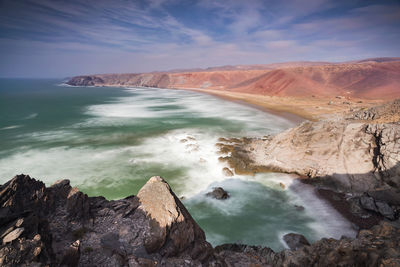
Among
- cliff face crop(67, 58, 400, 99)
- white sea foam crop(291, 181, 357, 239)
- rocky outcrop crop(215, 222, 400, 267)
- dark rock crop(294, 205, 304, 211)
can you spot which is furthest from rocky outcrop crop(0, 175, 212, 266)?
cliff face crop(67, 58, 400, 99)

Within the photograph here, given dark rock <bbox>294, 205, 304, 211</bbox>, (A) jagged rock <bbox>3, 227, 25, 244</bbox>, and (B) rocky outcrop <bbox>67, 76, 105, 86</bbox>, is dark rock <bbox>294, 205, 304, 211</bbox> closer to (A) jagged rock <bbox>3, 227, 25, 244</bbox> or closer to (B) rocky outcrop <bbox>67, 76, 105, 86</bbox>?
(A) jagged rock <bbox>3, 227, 25, 244</bbox>

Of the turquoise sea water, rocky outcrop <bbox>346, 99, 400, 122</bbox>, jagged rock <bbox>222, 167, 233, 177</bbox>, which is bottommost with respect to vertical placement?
the turquoise sea water

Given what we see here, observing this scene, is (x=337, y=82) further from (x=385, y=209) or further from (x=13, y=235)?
(x=13, y=235)

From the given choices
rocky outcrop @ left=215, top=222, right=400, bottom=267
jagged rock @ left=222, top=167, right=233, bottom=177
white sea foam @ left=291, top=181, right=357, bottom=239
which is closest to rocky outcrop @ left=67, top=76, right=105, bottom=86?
jagged rock @ left=222, top=167, right=233, bottom=177

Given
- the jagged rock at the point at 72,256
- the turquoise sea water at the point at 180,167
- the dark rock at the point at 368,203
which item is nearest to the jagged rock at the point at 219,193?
the turquoise sea water at the point at 180,167

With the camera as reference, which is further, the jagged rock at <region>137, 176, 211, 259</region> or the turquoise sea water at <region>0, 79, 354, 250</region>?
the turquoise sea water at <region>0, 79, 354, 250</region>

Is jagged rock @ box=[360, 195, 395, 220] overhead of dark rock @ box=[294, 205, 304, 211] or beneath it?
overhead

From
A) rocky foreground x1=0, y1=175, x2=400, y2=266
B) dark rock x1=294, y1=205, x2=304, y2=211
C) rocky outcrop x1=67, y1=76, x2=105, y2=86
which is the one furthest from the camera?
rocky outcrop x1=67, y1=76, x2=105, y2=86

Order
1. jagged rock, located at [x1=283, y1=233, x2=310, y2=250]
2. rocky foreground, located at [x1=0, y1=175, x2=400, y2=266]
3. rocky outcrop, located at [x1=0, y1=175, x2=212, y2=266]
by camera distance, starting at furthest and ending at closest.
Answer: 1. jagged rock, located at [x1=283, y1=233, x2=310, y2=250]
2. rocky foreground, located at [x1=0, y1=175, x2=400, y2=266]
3. rocky outcrop, located at [x1=0, y1=175, x2=212, y2=266]
